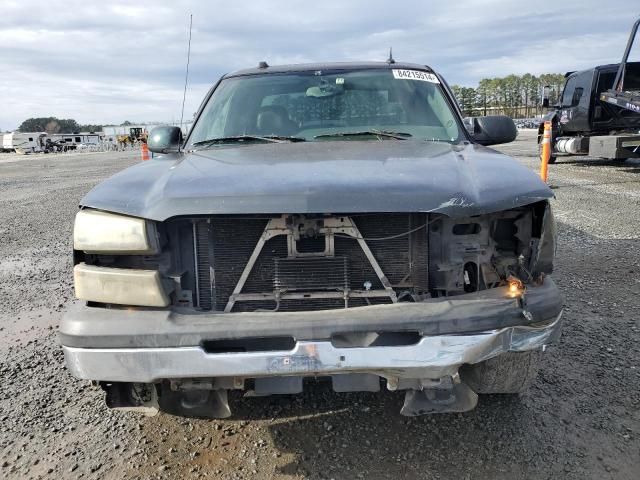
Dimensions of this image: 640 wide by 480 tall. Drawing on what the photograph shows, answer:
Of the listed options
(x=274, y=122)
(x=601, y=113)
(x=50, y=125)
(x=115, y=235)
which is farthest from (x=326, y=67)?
(x=50, y=125)

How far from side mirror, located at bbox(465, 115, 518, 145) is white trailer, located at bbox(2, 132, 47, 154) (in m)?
65.2

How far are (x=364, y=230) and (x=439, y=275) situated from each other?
1.30ft

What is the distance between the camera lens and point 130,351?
6.90 ft

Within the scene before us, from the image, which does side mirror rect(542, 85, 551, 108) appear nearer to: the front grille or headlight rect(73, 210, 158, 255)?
the front grille

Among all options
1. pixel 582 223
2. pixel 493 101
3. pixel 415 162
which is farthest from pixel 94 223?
pixel 493 101

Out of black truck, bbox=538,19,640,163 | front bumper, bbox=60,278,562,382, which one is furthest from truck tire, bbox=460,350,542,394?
black truck, bbox=538,19,640,163

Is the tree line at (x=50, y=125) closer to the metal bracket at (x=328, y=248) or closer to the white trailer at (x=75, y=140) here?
the white trailer at (x=75, y=140)

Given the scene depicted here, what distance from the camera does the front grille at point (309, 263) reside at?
2.37 meters

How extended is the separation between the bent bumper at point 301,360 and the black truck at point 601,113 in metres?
11.4

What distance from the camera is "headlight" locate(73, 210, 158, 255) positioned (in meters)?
2.25

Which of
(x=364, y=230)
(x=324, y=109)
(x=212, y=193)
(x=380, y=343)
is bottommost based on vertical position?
(x=380, y=343)

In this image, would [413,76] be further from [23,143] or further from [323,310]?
[23,143]

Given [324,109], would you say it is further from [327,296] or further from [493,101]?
[493,101]

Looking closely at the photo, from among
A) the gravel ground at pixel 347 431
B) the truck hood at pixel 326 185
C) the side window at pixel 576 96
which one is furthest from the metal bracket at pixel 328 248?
the side window at pixel 576 96
